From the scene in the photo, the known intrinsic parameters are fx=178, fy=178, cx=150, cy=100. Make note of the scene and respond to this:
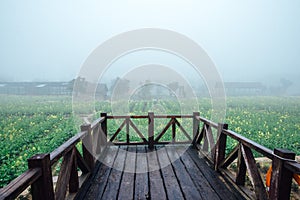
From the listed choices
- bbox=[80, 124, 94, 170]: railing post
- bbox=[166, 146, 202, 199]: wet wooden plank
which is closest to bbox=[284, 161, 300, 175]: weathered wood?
bbox=[166, 146, 202, 199]: wet wooden plank

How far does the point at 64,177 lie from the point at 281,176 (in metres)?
2.67

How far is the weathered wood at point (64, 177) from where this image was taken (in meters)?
2.26

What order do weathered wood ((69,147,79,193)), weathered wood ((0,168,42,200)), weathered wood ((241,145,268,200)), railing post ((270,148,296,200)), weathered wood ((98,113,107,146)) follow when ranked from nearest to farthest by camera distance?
weathered wood ((0,168,42,200)) < railing post ((270,148,296,200)) < weathered wood ((241,145,268,200)) < weathered wood ((69,147,79,193)) < weathered wood ((98,113,107,146))

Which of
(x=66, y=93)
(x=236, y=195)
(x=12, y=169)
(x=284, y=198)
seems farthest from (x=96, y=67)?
(x=66, y=93)

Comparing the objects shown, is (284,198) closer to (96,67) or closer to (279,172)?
(279,172)

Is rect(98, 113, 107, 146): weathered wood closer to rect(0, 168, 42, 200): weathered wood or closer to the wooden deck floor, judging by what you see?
the wooden deck floor

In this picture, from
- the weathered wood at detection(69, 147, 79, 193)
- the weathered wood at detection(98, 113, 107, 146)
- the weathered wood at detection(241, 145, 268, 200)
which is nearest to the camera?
the weathered wood at detection(241, 145, 268, 200)

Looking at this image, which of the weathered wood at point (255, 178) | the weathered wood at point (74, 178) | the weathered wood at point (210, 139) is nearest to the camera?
the weathered wood at point (255, 178)

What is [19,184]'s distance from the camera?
1.48m

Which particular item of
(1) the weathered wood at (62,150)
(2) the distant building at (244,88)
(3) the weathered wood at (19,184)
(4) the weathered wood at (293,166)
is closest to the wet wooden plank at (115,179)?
(1) the weathered wood at (62,150)

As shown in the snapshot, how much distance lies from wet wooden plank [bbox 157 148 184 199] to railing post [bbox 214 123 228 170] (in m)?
0.98

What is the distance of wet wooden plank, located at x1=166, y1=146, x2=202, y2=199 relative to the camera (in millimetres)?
2923

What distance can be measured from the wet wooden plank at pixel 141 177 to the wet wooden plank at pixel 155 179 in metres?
0.09

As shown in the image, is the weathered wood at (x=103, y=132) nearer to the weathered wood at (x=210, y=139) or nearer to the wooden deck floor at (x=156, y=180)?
the wooden deck floor at (x=156, y=180)
